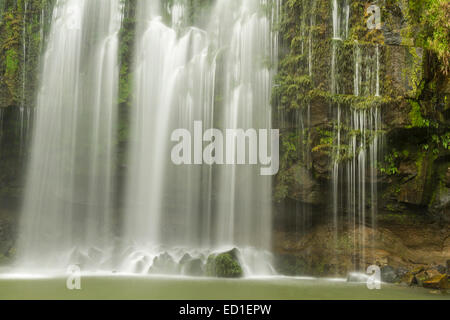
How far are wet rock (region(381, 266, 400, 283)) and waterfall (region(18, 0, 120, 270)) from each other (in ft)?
31.2

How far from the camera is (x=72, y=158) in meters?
15.8

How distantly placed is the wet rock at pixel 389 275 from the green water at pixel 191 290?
949 mm

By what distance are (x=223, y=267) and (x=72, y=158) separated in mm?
7508

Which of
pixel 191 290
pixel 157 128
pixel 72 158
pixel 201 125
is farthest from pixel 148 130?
pixel 191 290

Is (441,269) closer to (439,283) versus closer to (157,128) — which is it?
(439,283)

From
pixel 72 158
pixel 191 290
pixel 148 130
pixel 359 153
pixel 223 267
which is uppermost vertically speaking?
pixel 148 130

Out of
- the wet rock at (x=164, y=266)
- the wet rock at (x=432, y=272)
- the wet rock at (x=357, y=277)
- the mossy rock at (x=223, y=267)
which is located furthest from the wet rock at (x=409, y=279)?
the wet rock at (x=164, y=266)

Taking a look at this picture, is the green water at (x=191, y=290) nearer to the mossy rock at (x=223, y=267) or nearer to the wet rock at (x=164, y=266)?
the mossy rock at (x=223, y=267)

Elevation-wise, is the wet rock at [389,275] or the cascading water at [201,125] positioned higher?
the cascading water at [201,125]

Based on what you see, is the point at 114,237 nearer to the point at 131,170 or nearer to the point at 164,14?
the point at 131,170

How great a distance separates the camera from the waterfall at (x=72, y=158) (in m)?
15.6

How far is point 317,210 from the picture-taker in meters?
14.0

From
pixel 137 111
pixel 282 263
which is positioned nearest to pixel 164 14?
pixel 137 111

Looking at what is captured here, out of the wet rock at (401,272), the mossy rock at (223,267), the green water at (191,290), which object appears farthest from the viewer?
the wet rock at (401,272)
